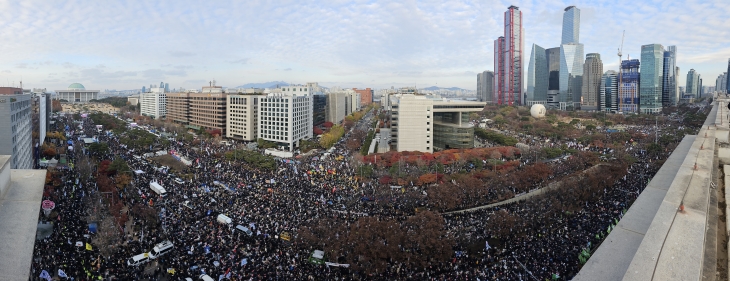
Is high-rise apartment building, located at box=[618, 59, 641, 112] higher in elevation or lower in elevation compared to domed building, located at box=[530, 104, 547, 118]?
higher

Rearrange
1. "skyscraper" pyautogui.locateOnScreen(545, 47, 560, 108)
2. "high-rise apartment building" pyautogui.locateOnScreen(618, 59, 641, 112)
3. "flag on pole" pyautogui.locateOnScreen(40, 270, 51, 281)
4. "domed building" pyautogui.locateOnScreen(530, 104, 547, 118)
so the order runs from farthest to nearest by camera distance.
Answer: "skyscraper" pyautogui.locateOnScreen(545, 47, 560, 108)
"high-rise apartment building" pyautogui.locateOnScreen(618, 59, 641, 112)
"domed building" pyautogui.locateOnScreen(530, 104, 547, 118)
"flag on pole" pyautogui.locateOnScreen(40, 270, 51, 281)

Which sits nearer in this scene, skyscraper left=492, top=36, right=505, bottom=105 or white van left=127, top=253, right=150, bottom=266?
white van left=127, top=253, right=150, bottom=266

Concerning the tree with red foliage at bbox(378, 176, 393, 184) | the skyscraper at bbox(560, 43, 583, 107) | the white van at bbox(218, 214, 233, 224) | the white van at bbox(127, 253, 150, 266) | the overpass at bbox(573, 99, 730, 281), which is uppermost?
the skyscraper at bbox(560, 43, 583, 107)

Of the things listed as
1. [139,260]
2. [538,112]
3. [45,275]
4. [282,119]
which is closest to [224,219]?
[139,260]

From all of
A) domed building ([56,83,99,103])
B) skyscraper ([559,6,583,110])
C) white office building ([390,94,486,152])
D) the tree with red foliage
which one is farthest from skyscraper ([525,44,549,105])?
domed building ([56,83,99,103])

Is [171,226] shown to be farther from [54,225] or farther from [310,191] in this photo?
[310,191]

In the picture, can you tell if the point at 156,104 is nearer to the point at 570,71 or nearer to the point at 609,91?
the point at 609,91

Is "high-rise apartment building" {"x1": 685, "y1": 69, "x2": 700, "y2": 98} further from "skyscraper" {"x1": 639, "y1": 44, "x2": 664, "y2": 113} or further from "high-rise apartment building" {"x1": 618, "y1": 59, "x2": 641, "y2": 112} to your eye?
"high-rise apartment building" {"x1": 618, "y1": 59, "x2": 641, "y2": 112}
